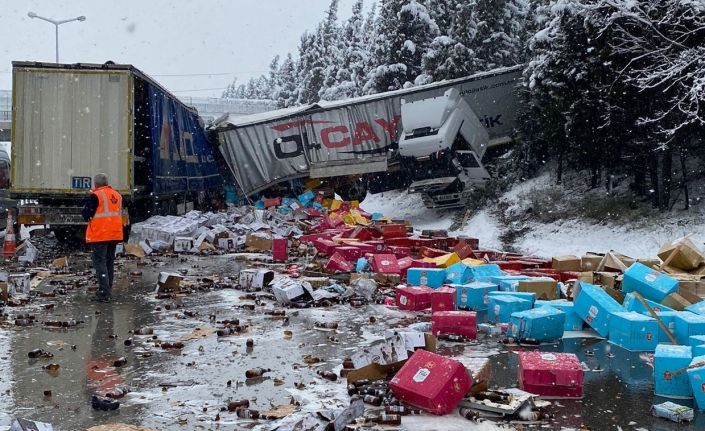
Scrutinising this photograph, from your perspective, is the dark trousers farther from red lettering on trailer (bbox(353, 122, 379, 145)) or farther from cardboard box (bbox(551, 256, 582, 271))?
red lettering on trailer (bbox(353, 122, 379, 145))

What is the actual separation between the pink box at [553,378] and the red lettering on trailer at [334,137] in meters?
20.8

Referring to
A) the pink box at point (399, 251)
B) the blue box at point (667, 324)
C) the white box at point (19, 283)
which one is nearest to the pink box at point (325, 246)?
the pink box at point (399, 251)

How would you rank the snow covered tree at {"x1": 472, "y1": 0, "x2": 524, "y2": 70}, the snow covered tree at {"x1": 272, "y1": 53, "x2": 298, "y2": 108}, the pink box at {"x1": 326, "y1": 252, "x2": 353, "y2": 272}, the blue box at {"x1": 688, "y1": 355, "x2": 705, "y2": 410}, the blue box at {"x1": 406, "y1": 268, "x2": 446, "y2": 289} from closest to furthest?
the blue box at {"x1": 688, "y1": 355, "x2": 705, "y2": 410}, the blue box at {"x1": 406, "y1": 268, "x2": 446, "y2": 289}, the pink box at {"x1": 326, "y1": 252, "x2": 353, "y2": 272}, the snow covered tree at {"x1": 472, "y1": 0, "x2": 524, "y2": 70}, the snow covered tree at {"x1": 272, "y1": 53, "x2": 298, "y2": 108}

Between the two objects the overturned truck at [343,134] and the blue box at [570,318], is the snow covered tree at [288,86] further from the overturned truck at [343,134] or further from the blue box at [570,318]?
the blue box at [570,318]

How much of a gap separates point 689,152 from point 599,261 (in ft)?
27.5

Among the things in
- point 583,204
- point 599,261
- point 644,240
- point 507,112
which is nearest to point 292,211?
point 507,112

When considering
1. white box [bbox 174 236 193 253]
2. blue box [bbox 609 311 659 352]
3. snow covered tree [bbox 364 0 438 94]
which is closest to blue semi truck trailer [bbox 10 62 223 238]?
white box [bbox 174 236 193 253]

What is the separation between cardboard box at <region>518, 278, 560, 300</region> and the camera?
30.1ft

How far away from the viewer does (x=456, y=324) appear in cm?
766

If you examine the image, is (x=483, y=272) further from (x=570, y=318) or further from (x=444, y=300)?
(x=570, y=318)

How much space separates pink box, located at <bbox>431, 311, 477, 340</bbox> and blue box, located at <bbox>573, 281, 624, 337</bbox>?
126 centimetres

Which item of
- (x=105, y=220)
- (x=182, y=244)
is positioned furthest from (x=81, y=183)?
(x=105, y=220)

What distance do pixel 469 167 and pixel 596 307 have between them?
627 inches

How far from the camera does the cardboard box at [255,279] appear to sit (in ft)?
36.3
